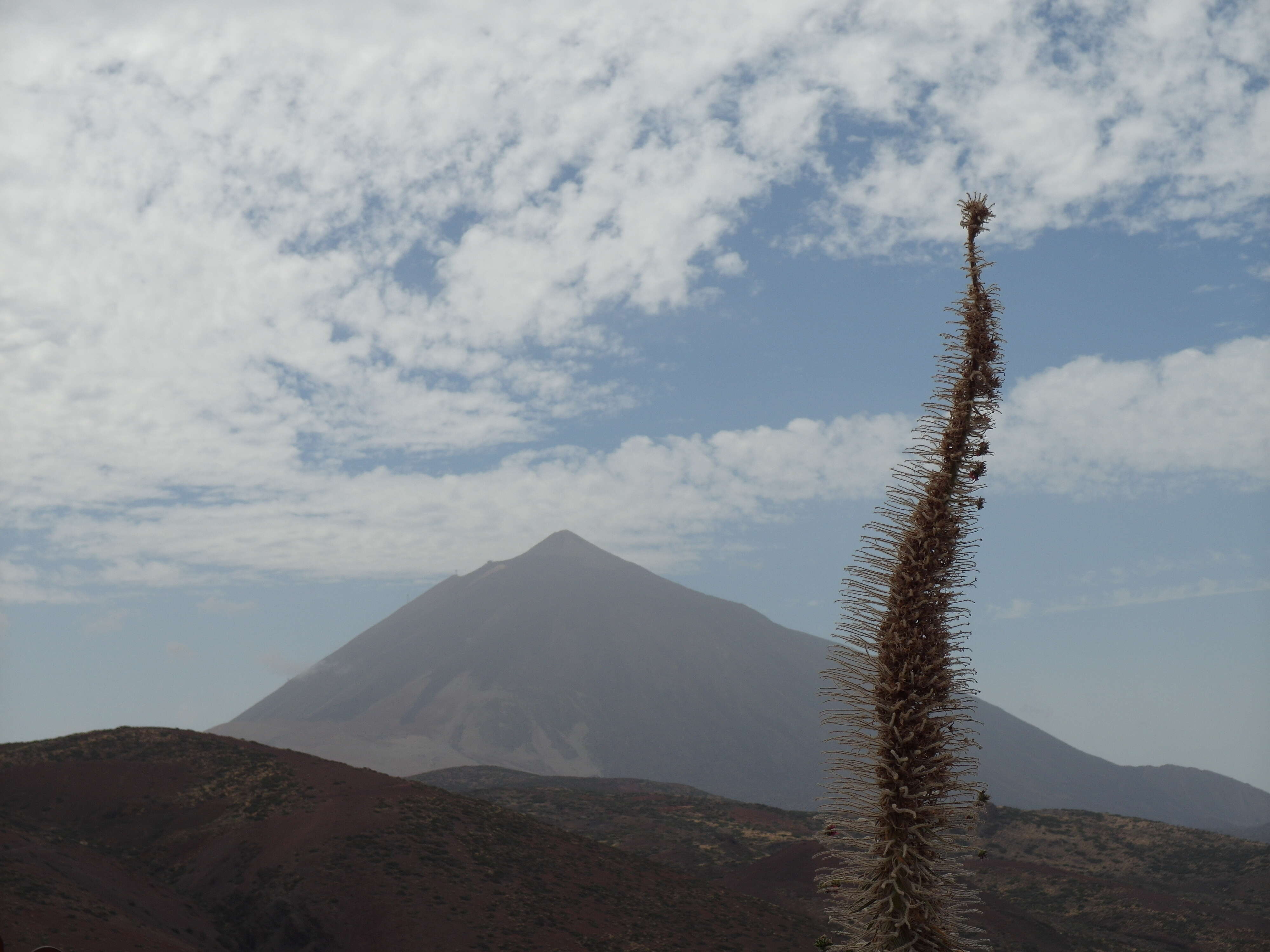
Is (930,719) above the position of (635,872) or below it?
above

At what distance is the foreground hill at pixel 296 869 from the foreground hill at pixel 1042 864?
849cm

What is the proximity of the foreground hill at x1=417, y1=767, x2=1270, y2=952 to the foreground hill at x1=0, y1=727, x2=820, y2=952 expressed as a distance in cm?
849

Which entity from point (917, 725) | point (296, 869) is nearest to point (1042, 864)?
point (296, 869)

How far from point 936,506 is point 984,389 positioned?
0.82 m

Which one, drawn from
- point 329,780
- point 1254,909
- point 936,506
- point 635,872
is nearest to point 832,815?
point 936,506

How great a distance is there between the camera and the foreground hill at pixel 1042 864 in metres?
43.4

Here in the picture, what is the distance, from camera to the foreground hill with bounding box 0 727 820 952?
2788cm

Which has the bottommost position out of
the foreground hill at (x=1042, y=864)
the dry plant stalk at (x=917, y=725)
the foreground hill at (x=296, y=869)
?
the foreground hill at (x=1042, y=864)

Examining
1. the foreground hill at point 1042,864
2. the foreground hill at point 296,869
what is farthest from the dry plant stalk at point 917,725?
the foreground hill at point 1042,864

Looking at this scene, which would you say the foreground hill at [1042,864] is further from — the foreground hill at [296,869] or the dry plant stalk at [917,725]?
the dry plant stalk at [917,725]

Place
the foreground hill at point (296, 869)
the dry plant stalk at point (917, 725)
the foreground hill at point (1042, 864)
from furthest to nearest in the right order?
the foreground hill at point (1042, 864), the foreground hill at point (296, 869), the dry plant stalk at point (917, 725)

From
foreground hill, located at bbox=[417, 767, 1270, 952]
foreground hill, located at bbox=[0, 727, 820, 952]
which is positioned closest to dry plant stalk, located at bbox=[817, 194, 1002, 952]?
foreground hill, located at bbox=[0, 727, 820, 952]

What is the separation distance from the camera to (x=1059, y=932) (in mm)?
42781

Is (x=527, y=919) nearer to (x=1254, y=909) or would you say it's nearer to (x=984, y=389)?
(x=984, y=389)
